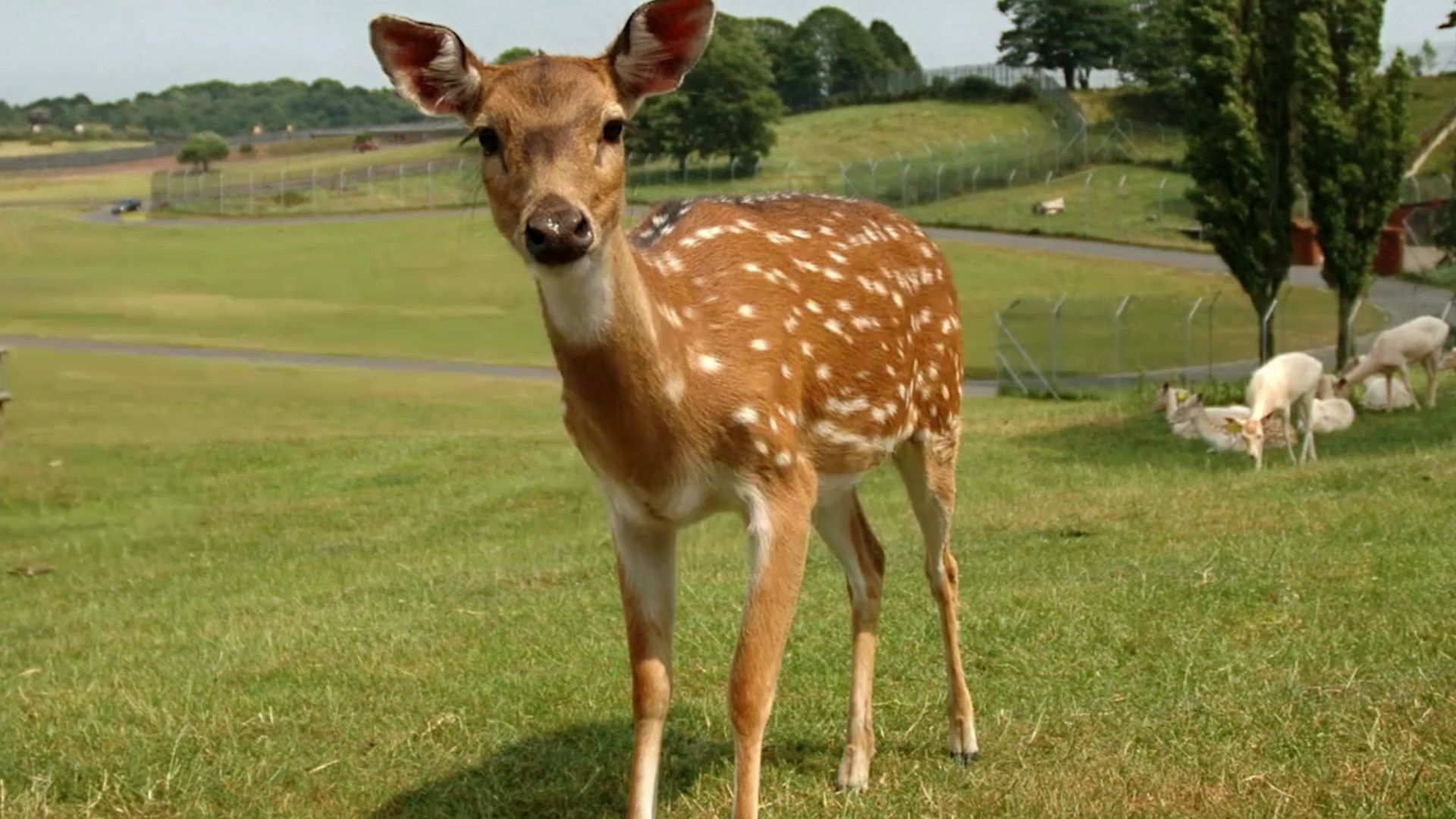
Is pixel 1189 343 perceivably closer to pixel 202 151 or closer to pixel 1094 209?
pixel 1094 209

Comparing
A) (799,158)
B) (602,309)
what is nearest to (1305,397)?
(602,309)

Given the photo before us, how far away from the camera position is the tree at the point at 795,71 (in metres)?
100

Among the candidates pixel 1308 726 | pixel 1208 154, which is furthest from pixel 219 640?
pixel 1208 154

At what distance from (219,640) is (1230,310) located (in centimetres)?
2803

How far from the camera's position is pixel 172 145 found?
10606cm

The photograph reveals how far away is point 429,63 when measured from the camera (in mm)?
6266

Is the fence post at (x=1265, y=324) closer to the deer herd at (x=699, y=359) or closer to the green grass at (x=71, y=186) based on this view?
the deer herd at (x=699, y=359)

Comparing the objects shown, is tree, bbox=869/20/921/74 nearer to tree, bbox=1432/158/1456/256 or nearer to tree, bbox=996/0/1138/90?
tree, bbox=996/0/1138/90

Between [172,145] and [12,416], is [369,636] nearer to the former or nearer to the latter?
[12,416]

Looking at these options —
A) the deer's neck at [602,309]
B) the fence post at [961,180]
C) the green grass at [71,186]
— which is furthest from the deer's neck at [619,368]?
the green grass at [71,186]

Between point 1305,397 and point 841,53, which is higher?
point 841,53

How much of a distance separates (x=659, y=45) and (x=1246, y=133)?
26565mm

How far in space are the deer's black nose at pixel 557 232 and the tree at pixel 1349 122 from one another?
2758 centimetres

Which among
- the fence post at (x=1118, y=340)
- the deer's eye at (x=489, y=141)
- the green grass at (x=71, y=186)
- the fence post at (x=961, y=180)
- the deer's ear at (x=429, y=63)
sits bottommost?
the fence post at (x=1118, y=340)
